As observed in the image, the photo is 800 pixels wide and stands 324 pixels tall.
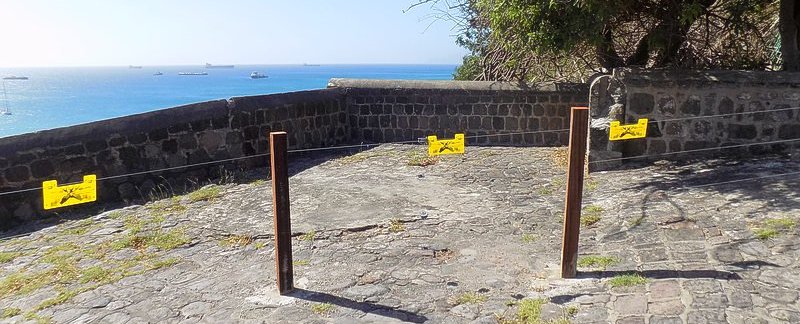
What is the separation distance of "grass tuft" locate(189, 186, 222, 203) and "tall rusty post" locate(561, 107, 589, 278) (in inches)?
205

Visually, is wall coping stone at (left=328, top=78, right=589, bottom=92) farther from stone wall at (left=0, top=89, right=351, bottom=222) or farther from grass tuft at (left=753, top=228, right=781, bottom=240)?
grass tuft at (left=753, top=228, right=781, bottom=240)

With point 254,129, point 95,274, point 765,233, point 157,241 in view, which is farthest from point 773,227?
point 254,129

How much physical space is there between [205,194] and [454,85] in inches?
229

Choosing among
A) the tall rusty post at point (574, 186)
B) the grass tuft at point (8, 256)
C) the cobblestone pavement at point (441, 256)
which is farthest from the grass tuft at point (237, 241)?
the tall rusty post at point (574, 186)

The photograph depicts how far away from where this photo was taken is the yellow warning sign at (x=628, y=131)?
7148mm

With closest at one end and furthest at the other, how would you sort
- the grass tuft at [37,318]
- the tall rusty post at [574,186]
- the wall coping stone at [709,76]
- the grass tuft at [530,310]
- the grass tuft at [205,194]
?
1. the grass tuft at [530,310]
2. the grass tuft at [37,318]
3. the tall rusty post at [574,186]
4. the wall coping stone at [709,76]
5. the grass tuft at [205,194]

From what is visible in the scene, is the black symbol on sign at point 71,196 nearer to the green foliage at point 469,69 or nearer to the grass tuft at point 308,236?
the grass tuft at point 308,236

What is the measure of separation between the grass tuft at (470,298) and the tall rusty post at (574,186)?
29.6 inches

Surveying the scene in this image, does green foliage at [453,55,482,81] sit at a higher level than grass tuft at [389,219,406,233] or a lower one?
higher

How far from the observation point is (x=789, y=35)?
8.30 m

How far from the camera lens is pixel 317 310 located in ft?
13.7

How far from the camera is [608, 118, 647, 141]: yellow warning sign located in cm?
715

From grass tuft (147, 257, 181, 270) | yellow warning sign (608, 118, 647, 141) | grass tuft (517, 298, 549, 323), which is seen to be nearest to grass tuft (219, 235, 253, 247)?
grass tuft (147, 257, 181, 270)

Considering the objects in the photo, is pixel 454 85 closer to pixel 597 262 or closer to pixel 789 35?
pixel 789 35
